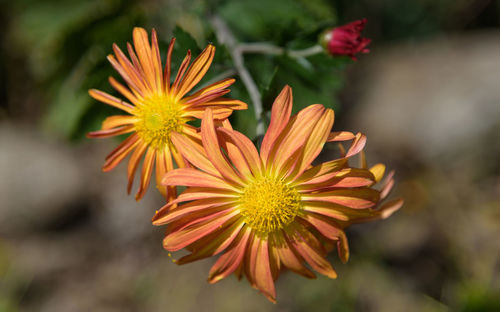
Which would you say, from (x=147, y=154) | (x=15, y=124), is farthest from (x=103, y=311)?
(x=147, y=154)

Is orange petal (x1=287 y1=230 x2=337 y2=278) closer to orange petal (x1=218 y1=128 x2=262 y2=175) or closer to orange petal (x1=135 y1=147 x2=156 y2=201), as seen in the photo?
orange petal (x1=218 y1=128 x2=262 y2=175)

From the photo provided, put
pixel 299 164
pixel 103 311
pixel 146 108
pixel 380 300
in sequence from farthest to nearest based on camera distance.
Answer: pixel 103 311 < pixel 380 300 < pixel 146 108 < pixel 299 164

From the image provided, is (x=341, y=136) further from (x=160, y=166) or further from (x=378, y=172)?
(x=160, y=166)

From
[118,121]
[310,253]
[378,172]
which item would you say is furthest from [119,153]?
[378,172]

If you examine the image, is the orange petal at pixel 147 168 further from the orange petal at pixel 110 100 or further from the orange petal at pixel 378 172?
the orange petal at pixel 378 172

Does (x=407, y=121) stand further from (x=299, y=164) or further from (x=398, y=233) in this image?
(x=299, y=164)

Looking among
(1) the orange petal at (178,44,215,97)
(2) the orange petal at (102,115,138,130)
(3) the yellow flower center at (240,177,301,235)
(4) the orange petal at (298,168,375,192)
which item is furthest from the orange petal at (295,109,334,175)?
(2) the orange petal at (102,115,138,130)
